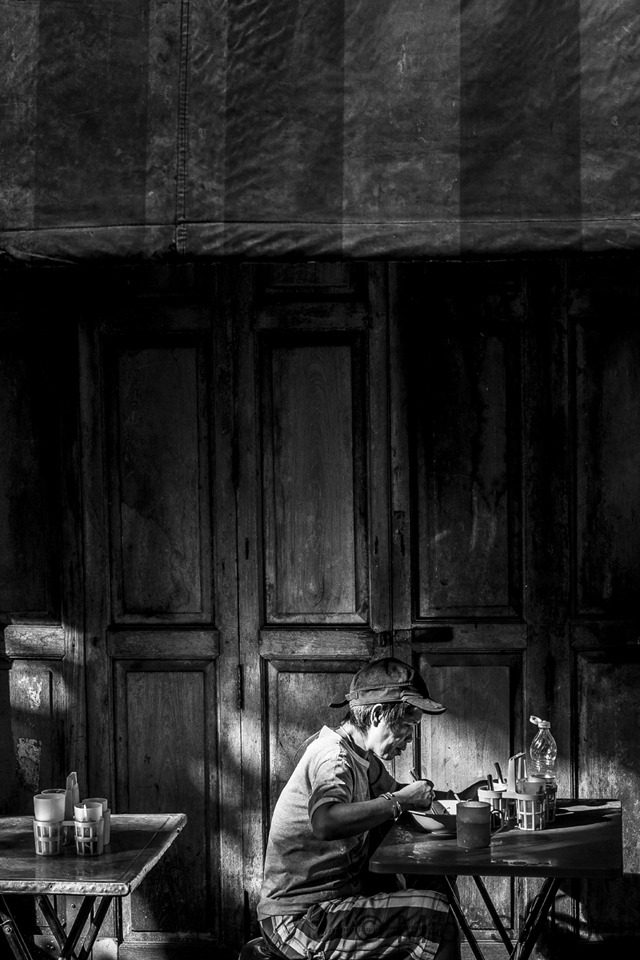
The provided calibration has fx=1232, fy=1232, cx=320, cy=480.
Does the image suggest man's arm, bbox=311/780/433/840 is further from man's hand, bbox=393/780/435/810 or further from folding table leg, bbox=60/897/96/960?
folding table leg, bbox=60/897/96/960

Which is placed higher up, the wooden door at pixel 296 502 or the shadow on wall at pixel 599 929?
the wooden door at pixel 296 502

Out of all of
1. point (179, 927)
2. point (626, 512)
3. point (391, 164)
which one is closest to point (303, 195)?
point (391, 164)

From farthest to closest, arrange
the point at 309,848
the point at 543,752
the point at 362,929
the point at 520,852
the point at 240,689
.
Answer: the point at 240,689 < the point at 543,752 < the point at 309,848 < the point at 362,929 < the point at 520,852

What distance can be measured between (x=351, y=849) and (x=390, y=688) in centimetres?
61

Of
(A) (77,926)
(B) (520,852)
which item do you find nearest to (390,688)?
(B) (520,852)

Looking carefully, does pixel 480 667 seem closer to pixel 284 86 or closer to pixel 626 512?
pixel 626 512

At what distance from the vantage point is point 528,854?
13.8 ft

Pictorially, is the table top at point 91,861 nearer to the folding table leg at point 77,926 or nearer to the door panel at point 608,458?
the folding table leg at point 77,926

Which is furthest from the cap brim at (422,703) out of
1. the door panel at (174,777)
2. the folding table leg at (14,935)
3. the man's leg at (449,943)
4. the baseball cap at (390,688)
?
the folding table leg at (14,935)

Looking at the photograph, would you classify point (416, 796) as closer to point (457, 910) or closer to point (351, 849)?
point (351, 849)

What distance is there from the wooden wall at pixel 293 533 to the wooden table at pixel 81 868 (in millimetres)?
1029

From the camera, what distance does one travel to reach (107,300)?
5820 millimetres

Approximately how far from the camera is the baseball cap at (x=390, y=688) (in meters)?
4.51

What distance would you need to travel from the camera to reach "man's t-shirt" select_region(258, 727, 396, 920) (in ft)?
14.5
